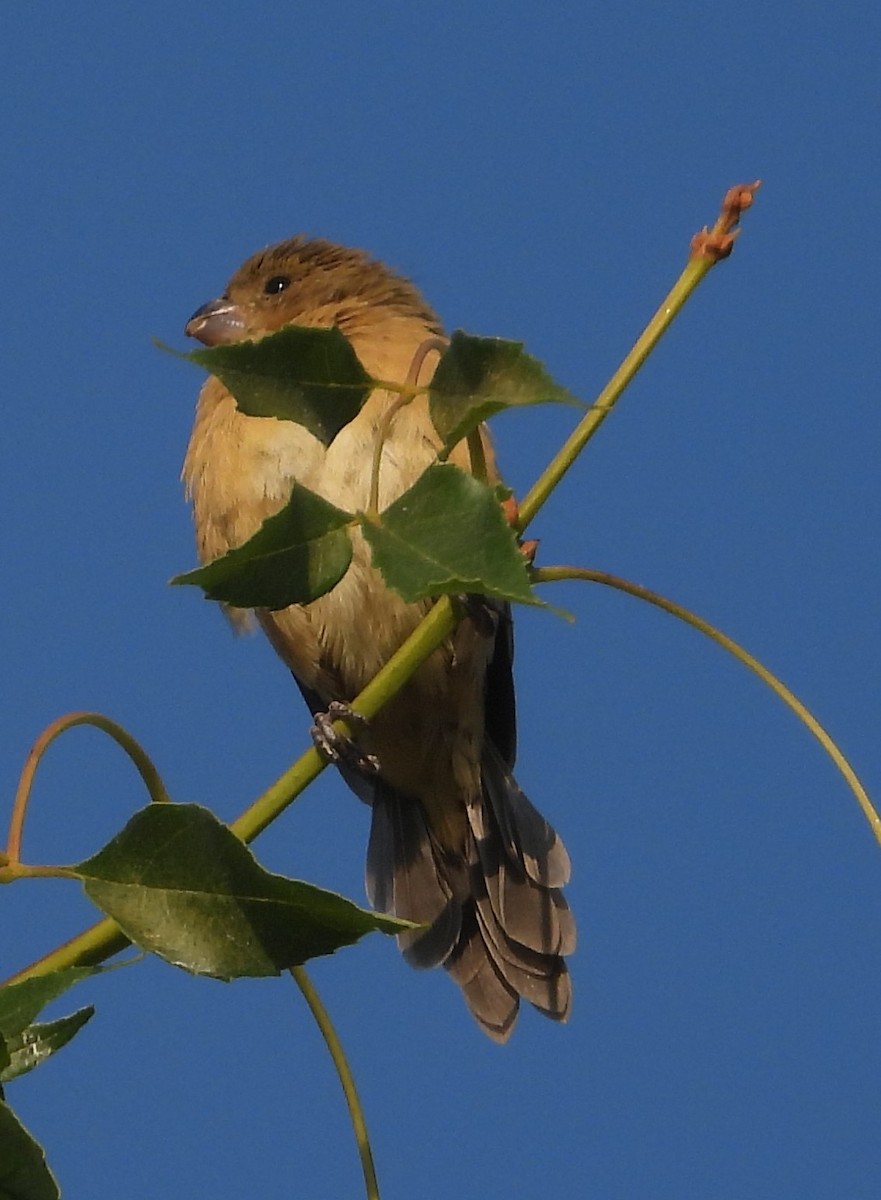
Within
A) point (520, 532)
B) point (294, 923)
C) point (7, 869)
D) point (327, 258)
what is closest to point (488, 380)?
point (520, 532)

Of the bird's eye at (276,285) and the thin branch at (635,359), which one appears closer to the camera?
the thin branch at (635,359)

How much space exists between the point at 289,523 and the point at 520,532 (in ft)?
0.89

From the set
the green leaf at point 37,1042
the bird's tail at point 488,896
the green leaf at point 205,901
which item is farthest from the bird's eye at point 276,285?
the green leaf at point 37,1042

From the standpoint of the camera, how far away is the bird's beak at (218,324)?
20.0ft

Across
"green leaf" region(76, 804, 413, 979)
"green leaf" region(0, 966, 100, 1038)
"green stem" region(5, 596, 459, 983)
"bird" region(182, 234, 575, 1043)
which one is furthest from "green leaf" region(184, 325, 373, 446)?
"bird" region(182, 234, 575, 1043)

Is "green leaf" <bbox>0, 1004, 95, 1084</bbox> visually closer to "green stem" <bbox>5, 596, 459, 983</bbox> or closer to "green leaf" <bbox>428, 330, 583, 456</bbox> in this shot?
"green stem" <bbox>5, 596, 459, 983</bbox>

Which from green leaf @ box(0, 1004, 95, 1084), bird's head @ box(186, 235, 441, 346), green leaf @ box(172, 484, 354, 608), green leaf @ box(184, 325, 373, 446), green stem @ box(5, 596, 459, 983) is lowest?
green leaf @ box(0, 1004, 95, 1084)

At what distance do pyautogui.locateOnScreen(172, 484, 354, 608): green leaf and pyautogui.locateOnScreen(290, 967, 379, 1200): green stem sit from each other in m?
0.54

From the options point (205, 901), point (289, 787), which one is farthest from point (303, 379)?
point (205, 901)

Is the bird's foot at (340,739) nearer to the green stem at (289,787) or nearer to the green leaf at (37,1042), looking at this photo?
the green stem at (289,787)

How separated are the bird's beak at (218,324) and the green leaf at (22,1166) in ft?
15.5

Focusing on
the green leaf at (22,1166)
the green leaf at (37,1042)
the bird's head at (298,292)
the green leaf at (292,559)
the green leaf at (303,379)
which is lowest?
the green leaf at (22,1166)

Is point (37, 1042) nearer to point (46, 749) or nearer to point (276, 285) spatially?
point (46, 749)

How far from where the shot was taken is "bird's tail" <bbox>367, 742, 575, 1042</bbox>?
5.43m
